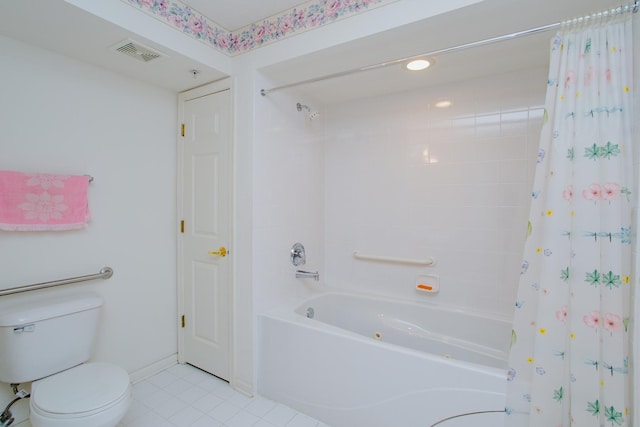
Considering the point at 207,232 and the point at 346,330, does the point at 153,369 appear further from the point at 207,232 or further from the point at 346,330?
the point at 346,330

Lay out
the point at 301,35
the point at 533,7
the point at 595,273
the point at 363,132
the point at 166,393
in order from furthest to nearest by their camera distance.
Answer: the point at 363,132
the point at 166,393
the point at 301,35
the point at 533,7
the point at 595,273

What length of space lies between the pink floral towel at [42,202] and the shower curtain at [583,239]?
230 cm

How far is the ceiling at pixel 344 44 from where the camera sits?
1335mm

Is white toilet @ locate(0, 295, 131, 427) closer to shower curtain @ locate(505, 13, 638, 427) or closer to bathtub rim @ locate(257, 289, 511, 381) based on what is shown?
bathtub rim @ locate(257, 289, 511, 381)

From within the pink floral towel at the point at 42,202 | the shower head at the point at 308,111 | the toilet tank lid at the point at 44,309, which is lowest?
the toilet tank lid at the point at 44,309

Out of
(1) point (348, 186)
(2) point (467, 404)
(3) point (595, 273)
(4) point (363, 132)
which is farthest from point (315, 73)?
(2) point (467, 404)

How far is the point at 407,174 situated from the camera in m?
2.31

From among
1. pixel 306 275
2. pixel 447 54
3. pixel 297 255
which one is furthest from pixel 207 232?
pixel 447 54

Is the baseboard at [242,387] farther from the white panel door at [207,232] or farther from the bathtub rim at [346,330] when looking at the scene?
the bathtub rim at [346,330]

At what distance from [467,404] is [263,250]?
1371 mm

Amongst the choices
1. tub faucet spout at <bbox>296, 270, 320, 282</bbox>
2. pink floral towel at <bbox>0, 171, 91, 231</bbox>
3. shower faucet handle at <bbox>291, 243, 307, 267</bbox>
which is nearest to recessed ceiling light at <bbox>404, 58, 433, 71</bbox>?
shower faucet handle at <bbox>291, 243, 307, 267</bbox>

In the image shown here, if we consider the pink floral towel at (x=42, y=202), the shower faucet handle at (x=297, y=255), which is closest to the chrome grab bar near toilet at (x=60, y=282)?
the pink floral towel at (x=42, y=202)

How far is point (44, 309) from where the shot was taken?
1518 mm

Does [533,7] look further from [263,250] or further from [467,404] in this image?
[263,250]
